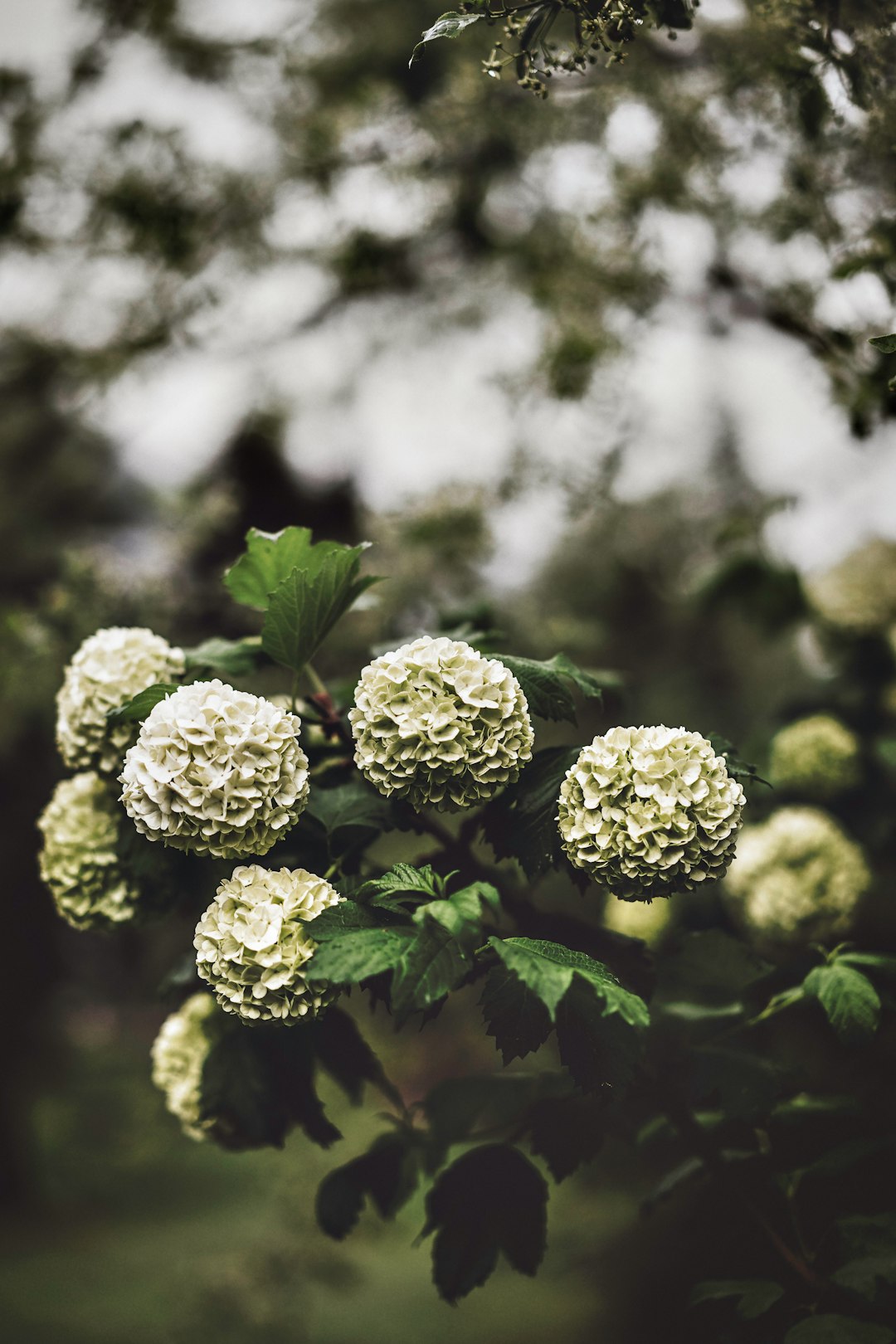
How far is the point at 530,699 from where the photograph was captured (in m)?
1.02

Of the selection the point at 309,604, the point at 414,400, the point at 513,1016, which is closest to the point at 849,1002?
the point at 513,1016

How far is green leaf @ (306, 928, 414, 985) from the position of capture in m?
0.77

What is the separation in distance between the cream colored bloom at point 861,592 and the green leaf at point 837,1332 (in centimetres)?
137

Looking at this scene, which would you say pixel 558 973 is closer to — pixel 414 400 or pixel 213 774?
pixel 213 774

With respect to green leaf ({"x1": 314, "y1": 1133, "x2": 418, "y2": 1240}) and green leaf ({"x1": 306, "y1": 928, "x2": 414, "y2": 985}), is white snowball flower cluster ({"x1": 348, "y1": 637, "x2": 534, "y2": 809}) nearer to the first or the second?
green leaf ({"x1": 306, "y1": 928, "x2": 414, "y2": 985})

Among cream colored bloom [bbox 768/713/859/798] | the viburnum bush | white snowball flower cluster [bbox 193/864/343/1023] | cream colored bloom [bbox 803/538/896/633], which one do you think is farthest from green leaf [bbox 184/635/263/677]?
cream colored bloom [bbox 803/538/896/633]

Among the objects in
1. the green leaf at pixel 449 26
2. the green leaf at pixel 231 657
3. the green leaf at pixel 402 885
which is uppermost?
the green leaf at pixel 449 26

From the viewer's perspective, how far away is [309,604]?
1.04m

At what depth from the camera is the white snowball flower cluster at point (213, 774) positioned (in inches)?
34.9

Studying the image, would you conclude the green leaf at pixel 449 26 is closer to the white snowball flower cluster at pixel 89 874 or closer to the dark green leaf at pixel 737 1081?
the white snowball flower cluster at pixel 89 874

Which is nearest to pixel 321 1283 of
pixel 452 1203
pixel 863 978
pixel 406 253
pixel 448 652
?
pixel 452 1203

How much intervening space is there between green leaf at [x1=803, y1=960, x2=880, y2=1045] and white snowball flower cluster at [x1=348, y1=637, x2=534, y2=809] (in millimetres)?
461

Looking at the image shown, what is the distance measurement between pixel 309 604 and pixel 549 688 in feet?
0.95

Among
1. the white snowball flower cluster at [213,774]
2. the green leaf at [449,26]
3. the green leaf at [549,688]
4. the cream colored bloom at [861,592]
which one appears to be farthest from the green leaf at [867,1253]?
the green leaf at [449,26]
